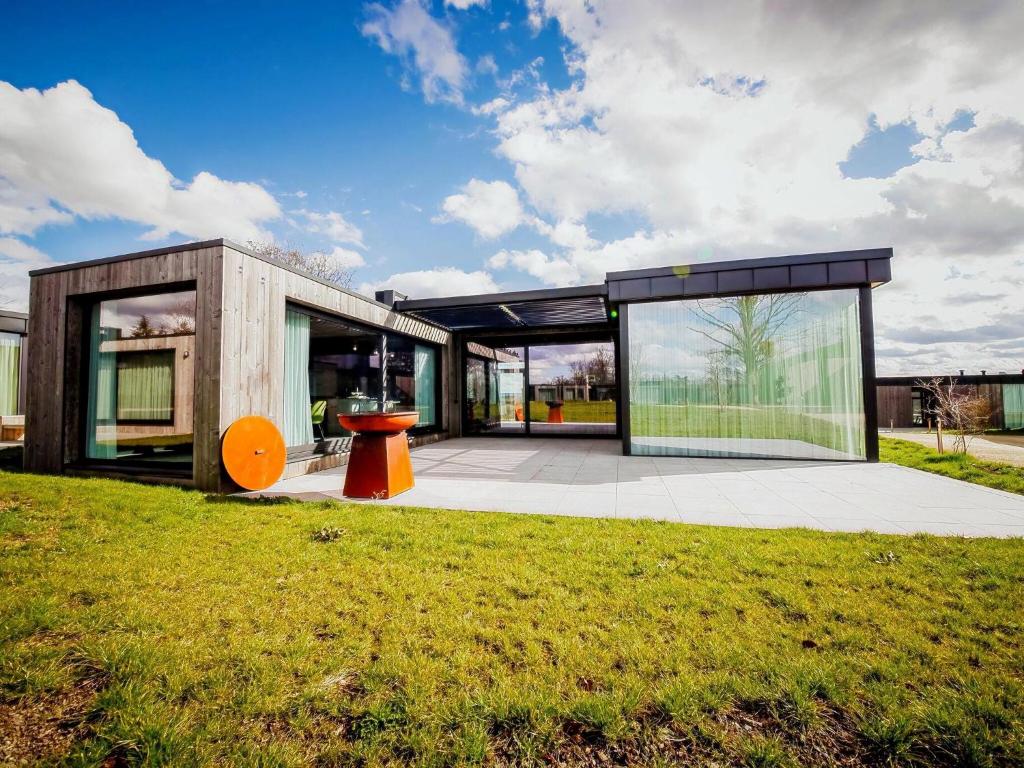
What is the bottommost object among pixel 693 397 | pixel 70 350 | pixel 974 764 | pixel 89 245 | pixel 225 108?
pixel 974 764

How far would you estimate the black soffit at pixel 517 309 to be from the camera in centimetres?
766

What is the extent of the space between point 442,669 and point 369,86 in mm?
9245

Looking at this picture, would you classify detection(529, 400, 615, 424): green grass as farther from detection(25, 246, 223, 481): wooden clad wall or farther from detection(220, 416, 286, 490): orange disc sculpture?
detection(25, 246, 223, 481): wooden clad wall

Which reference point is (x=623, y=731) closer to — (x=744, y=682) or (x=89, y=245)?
(x=744, y=682)

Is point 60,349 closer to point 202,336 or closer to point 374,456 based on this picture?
point 202,336

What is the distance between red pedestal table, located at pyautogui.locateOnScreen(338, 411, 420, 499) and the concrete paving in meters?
0.22

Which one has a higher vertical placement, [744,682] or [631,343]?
[631,343]

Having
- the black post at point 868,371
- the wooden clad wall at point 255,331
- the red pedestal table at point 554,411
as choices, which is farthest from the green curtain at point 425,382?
the black post at point 868,371

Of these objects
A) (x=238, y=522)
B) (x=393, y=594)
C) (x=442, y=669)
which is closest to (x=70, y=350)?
(x=238, y=522)

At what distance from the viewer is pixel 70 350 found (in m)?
5.74

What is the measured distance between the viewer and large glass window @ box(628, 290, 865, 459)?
6828mm

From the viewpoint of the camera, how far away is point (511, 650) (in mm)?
1748

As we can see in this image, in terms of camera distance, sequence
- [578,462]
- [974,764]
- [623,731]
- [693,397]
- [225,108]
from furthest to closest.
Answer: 1. [225,108]
2. [693,397]
3. [578,462]
4. [623,731]
5. [974,764]

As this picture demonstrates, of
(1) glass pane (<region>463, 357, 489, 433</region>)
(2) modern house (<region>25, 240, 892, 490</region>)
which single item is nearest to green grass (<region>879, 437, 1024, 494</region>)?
(2) modern house (<region>25, 240, 892, 490</region>)
